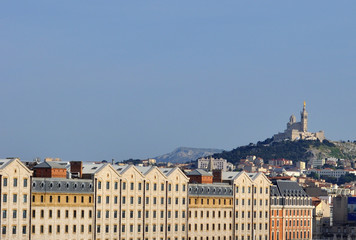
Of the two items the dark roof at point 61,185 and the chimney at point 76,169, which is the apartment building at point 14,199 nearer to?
the dark roof at point 61,185

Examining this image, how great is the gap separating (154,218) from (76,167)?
1697 cm

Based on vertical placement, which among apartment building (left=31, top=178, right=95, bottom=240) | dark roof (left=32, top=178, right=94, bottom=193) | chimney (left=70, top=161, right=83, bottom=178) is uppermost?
chimney (left=70, top=161, right=83, bottom=178)

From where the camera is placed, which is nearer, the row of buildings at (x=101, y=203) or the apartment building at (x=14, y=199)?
the apartment building at (x=14, y=199)

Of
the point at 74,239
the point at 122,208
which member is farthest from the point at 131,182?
the point at 74,239

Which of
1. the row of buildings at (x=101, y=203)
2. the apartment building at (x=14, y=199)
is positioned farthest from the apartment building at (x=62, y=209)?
the apartment building at (x=14, y=199)

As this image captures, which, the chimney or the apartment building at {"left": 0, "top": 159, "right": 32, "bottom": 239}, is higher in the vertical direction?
the chimney

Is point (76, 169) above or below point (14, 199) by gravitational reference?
above

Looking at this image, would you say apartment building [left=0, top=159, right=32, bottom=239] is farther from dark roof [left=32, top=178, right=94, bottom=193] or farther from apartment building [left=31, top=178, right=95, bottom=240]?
dark roof [left=32, top=178, right=94, bottom=193]

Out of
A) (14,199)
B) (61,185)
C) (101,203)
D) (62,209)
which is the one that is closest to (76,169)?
(101,203)

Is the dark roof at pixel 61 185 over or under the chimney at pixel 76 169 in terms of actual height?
under

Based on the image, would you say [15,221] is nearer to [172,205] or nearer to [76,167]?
[76,167]

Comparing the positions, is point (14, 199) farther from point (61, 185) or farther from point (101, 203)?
point (101, 203)

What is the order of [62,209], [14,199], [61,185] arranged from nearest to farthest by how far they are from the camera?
[14,199]
[62,209]
[61,185]

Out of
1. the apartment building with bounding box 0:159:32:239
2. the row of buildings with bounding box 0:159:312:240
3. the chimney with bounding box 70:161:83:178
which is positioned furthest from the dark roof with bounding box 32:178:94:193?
the chimney with bounding box 70:161:83:178
